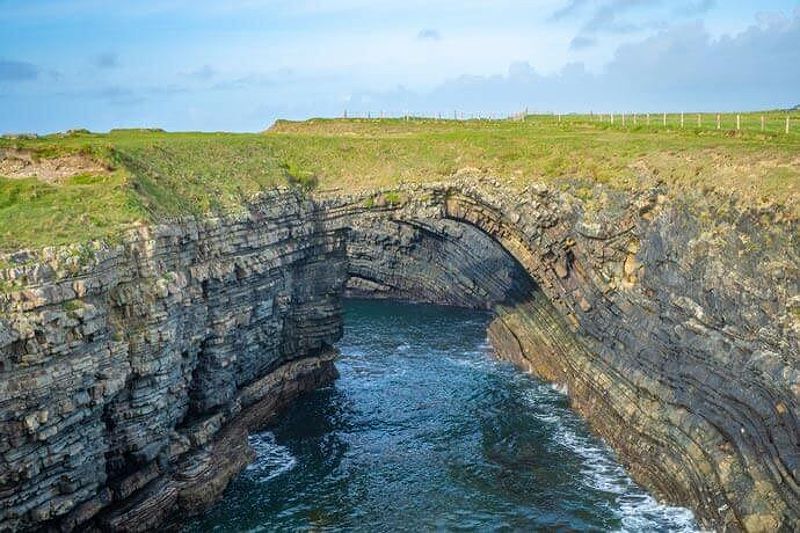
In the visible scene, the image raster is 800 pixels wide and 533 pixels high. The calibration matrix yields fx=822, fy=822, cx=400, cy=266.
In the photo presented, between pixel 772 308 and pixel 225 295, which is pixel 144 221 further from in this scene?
pixel 772 308

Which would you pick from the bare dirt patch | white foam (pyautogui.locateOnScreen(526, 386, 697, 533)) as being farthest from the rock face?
the bare dirt patch

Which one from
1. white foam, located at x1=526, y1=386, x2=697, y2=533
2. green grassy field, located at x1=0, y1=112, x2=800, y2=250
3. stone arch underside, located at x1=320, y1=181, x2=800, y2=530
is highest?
green grassy field, located at x1=0, y1=112, x2=800, y2=250

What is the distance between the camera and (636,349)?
1620 inches

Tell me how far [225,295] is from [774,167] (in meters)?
27.5

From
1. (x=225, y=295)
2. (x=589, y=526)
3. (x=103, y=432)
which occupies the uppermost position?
(x=225, y=295)

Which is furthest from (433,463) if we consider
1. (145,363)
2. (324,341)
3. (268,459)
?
(145,363)

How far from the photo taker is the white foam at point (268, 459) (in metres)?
Result: 41.3

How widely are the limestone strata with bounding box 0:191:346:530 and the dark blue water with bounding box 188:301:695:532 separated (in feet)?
8.76

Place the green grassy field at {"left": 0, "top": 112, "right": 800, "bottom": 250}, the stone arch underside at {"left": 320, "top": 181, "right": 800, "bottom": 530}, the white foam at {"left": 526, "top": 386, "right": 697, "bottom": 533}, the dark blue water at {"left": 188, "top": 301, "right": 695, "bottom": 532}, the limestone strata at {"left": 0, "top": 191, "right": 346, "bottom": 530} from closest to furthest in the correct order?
the limestone strata at {"left": 0, "top": 191, "right": 346, "bottom": 530} → the stone arch underside at {"left": 320, "top": 181, "right": 800, "bottom": 530} → the white foam at {"left": 526, "top": 386, "right": 697, "bottom": 533} → the dark blue water at {"left": 188, "top": 301, "right": 695, "bottom": 532} → the green grassy field at {"left": 0, "top": 112, "right": 800, "bottom": 250}

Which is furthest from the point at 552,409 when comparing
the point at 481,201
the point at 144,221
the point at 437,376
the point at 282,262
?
the point at 144,221

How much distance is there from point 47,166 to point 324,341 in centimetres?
2015

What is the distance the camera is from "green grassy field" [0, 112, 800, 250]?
36531mm

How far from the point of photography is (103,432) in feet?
109

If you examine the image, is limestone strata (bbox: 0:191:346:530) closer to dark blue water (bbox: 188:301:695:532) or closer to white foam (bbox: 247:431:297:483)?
white foam (bbox: 247:431:297:483)
